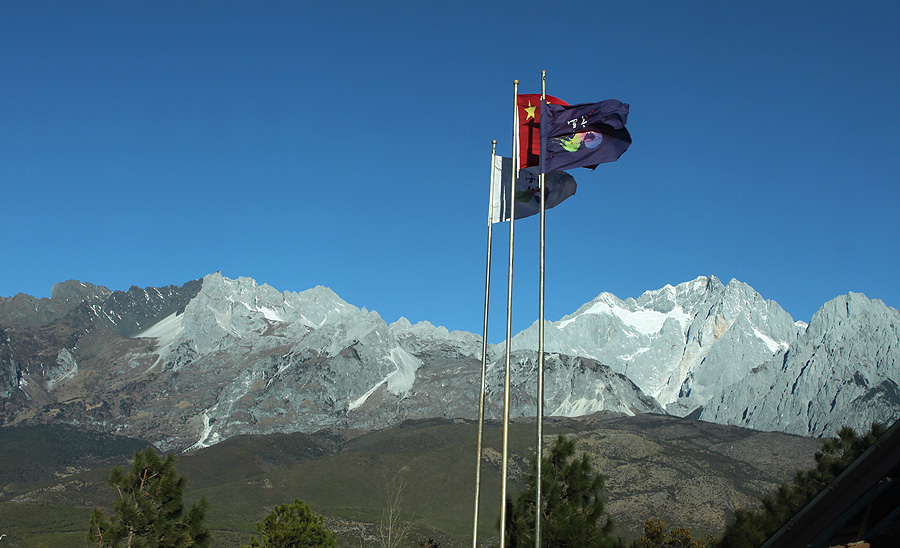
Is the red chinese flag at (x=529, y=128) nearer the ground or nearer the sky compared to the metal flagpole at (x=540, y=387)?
nearer the sky

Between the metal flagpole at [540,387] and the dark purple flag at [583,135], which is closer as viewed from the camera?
the metal flagpole at [540,387]

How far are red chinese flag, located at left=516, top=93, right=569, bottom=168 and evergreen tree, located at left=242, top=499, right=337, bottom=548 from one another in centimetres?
3084

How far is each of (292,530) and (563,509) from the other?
67.8 feet

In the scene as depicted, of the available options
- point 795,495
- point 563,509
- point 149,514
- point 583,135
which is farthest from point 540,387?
point 795,495

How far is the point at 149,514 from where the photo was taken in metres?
35.5

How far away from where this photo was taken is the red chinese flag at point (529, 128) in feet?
89.7

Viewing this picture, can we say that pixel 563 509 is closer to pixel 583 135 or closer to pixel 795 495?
pixel 583 135

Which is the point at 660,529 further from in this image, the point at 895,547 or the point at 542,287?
the point at 895,547

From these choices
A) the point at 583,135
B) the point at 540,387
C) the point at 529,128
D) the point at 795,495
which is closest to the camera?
the point at 540,387

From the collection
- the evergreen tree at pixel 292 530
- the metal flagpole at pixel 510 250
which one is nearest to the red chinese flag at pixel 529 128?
the metal flagpole at pixel 510 250

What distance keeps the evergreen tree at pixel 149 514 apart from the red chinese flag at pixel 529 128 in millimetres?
20683

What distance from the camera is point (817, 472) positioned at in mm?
48594

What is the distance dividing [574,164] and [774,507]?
3015 cm

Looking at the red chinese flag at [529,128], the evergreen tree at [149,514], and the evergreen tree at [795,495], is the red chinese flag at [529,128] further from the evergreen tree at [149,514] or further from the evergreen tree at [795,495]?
the evergreen tree at [795,495]
